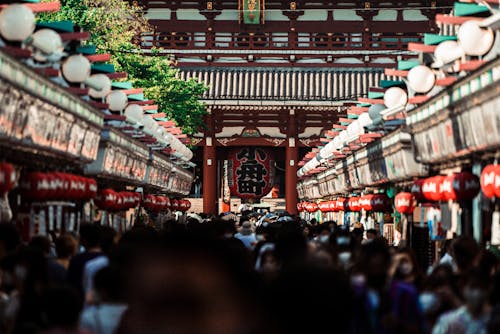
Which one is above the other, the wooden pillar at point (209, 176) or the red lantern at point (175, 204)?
the wooden pillar at point (209, 176)

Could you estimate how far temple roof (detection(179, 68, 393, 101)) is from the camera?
47531mm

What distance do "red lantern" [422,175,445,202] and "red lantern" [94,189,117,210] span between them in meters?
6.88

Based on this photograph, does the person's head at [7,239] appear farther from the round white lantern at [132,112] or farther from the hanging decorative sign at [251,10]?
the hanging decorative sign at [251,10]

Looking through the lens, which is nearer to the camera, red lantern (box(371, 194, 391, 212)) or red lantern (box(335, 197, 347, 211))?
red lantern (box(371, 194, 391, 212))

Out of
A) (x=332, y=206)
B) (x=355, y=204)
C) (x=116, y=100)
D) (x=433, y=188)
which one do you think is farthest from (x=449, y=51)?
(x=332, y=206)

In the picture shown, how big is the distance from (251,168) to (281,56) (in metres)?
6.06

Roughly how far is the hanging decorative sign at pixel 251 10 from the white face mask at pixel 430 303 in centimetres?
4043

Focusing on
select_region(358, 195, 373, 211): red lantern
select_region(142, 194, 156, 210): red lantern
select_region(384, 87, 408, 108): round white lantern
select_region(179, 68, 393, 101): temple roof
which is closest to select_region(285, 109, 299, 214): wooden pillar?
select_region(179, 68, 393, 101): temple roof

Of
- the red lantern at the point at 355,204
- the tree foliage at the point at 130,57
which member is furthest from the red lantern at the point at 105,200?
the red lantern at the point at 355,204

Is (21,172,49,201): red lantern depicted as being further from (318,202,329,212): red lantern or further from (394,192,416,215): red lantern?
(318,202,329,212): red lantern

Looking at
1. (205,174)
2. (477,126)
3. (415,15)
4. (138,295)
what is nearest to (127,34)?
(205,174)

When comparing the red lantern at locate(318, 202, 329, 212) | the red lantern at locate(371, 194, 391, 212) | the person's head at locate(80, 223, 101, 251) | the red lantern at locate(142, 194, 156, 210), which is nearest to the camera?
the person's head at locate(80, 223, 101, 251)

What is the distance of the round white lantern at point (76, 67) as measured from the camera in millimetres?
16828

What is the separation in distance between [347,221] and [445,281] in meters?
28.4
